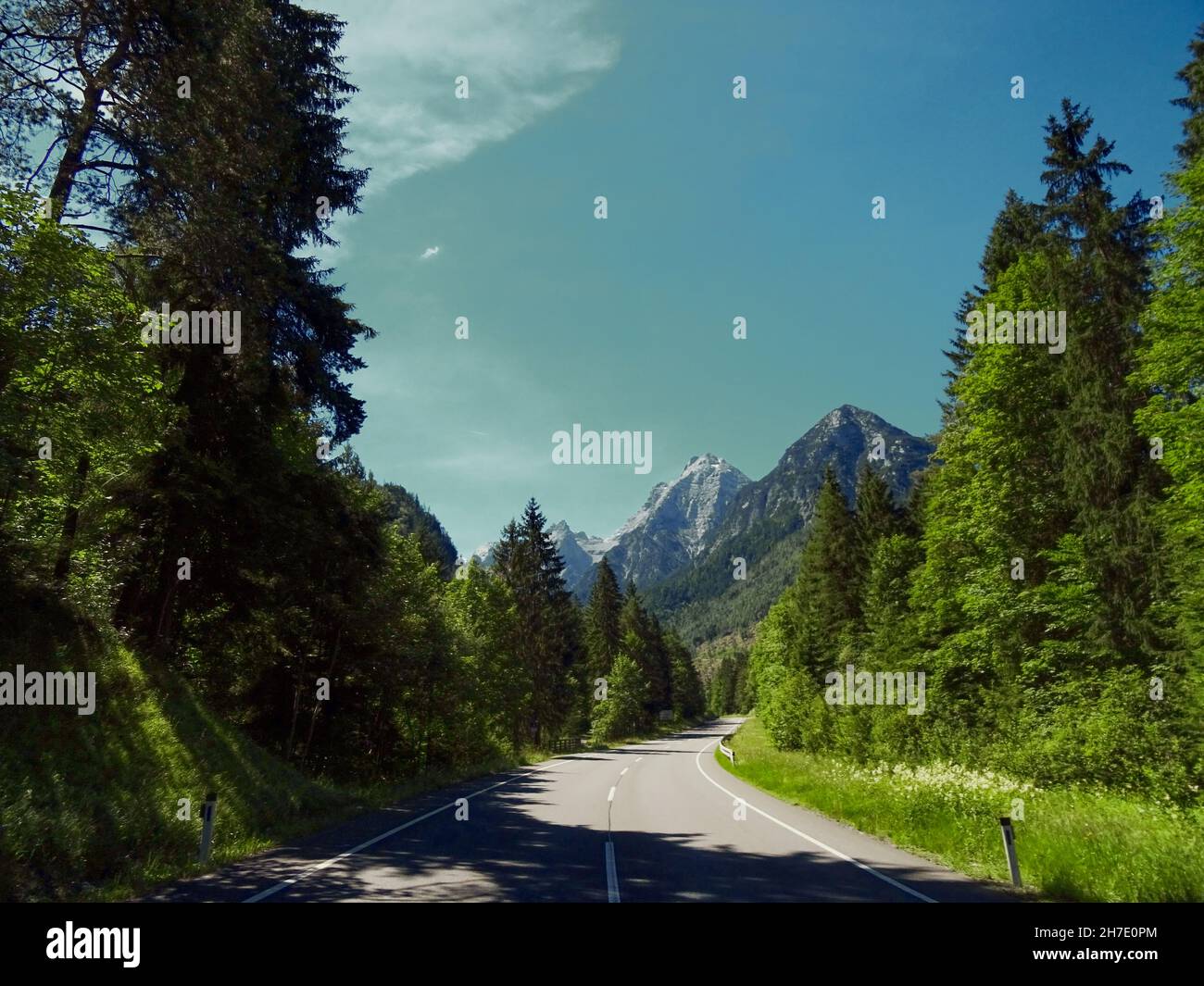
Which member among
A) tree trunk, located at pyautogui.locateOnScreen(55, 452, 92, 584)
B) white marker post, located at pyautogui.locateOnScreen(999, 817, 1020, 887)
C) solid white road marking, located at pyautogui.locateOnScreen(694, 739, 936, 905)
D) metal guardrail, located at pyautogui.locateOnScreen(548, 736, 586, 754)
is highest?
tree trunk, located at pyautogui.locateOnScreen(55, 452, 92, 584)

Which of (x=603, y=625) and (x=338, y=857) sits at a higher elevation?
(x=338, y=857)

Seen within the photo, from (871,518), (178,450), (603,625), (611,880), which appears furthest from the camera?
(603,625)

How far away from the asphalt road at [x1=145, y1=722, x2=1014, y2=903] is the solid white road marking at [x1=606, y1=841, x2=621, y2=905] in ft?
0.07

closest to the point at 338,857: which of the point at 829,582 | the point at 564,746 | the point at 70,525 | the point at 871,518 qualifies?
the point at 70,525

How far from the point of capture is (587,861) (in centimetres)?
973

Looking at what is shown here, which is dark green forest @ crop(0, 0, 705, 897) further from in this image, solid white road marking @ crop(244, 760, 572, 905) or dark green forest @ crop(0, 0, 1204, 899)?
solid white road marking @ crop(244, 760, 572, 905)

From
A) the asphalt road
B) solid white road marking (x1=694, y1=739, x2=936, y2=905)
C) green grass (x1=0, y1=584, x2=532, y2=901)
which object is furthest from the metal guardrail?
green grass (x1=0, y1=584, x2=532, y2=901)

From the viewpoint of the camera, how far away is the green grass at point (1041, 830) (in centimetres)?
775

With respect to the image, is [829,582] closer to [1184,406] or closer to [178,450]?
[1184,406]

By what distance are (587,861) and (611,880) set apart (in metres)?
1.47

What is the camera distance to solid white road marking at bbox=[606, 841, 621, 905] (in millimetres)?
7332

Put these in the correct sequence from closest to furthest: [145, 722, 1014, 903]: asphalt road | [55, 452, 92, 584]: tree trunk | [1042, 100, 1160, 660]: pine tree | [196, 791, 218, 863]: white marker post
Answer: [145, 722, 1014, 903]: asphalt road
[196, 791, 218, 863]: white marker post
[55, 452, 92, 584]: tree trunk
[1042, 100, 1160, 660]: pine tree

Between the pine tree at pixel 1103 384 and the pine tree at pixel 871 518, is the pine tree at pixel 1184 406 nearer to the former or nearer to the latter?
the pine tree at pixel 1103 384

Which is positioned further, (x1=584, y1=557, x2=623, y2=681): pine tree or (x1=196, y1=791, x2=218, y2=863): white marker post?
(x1=584, y1=557, x2=623, y2=681): pine tree
